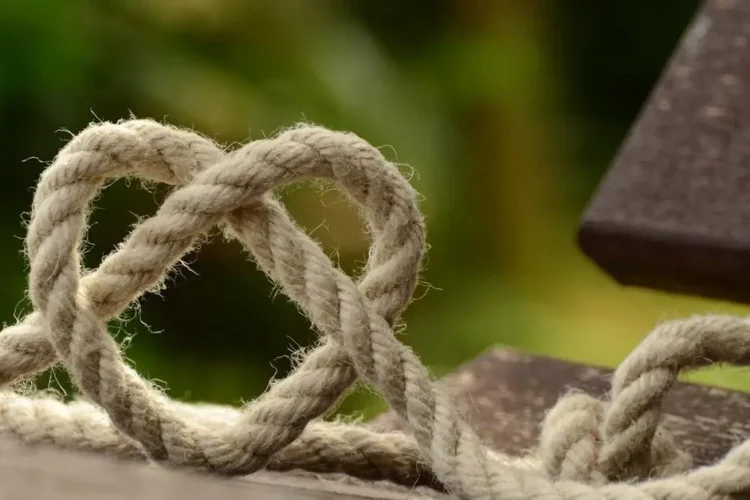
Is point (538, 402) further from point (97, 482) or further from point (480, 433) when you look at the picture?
point (97, 482)

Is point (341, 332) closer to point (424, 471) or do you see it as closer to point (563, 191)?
point (424, 471)

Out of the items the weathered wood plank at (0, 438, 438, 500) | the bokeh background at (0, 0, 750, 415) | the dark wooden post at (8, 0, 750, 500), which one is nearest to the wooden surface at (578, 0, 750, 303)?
the dark wooden post at (8, 0, 750, 500)

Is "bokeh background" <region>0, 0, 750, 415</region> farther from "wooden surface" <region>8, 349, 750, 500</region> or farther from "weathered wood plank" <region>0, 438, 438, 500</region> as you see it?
"weathered wood plank" <region>0, 438, 438, 500</region>

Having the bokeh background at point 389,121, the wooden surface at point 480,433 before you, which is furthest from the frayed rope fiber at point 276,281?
the bokeh background at point 389,121

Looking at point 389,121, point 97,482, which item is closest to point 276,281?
point 97,482

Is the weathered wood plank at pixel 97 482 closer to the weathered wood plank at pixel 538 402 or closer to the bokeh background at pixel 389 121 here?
the weathered wood plank at pixel 538 402

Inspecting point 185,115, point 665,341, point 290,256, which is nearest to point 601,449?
point 665,341
